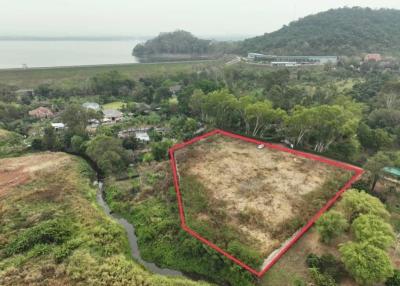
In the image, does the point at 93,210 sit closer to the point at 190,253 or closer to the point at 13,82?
the point at 190,253

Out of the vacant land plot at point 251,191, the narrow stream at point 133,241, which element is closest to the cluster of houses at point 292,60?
the vacant land plot at point 251,191

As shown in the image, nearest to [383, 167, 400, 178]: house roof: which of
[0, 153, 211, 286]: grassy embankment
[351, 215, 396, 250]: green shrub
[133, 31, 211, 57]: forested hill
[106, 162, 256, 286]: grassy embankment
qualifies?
[351, 215, 396, 250]: green shrub

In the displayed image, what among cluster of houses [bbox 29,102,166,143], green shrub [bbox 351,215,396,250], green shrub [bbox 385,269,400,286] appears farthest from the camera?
cluster of houses [bbox 29,102,166,143]

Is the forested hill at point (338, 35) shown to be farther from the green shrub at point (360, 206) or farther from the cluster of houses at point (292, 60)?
the green shrub at point (360, 206)

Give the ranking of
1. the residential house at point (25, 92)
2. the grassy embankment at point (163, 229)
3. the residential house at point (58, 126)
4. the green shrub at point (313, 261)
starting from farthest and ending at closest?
1. the residential house at point (25, 92)
2. the residential house at point (58, 126)
3. the grassy embankment at point (163, 229)
4. the green shrub at point (313, 261)

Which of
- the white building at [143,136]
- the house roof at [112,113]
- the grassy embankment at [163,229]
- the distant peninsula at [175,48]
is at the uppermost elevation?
the distant peninsula at [175,48]

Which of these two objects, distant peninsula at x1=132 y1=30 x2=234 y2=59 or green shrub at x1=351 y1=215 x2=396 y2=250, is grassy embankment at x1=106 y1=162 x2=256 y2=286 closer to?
green shrub at x1=351 y1=215 x2=396 y2=250
